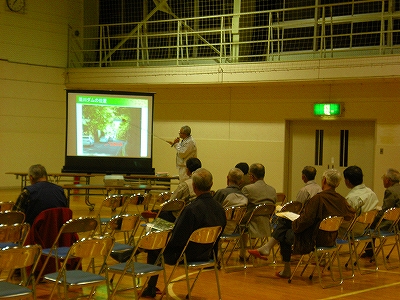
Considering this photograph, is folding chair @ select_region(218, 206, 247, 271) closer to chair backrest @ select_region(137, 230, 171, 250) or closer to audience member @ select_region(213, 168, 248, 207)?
audience member @ select_region(213, 168, 248, 207)

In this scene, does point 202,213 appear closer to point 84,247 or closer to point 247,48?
point 84,247

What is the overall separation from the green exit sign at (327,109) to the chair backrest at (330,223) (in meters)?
6.23

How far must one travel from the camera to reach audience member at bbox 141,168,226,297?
186 inches

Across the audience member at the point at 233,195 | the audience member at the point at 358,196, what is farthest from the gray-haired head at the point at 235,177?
the audience member at the point at 358,196

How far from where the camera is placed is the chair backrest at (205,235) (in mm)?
4605

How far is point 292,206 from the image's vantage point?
6.26 m

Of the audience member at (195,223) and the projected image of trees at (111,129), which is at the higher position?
the projected image of trees at (111,129)

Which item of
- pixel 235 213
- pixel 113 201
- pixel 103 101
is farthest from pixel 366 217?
pixel 103 101

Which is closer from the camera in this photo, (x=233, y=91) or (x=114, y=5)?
(x=233, y=91)

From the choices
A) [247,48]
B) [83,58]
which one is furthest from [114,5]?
[247,48]

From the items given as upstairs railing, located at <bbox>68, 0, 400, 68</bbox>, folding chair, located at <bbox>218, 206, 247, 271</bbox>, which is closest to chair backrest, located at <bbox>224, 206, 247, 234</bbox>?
folding chair, located at <bbox>218, 206, 247, 271</bbox>

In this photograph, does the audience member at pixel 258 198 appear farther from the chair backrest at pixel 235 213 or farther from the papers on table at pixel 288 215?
the papers on table at pixel 288 215

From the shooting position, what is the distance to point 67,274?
4.27 metres

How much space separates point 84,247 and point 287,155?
28.6 feet
